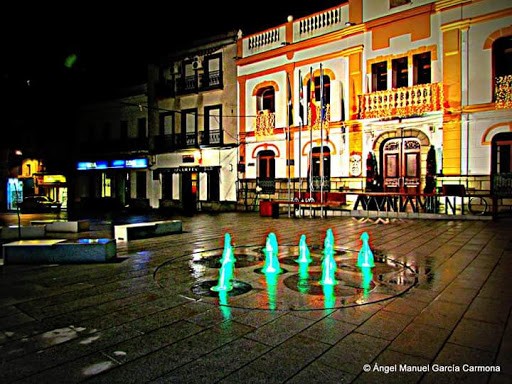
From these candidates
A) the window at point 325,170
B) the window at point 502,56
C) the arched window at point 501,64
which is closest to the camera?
the arched window at point 501,64

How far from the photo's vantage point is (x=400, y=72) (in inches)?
698

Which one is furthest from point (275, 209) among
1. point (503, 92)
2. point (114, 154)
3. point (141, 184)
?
point (114, 154)

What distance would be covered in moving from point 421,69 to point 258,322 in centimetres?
1721

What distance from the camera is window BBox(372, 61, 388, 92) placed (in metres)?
18.1

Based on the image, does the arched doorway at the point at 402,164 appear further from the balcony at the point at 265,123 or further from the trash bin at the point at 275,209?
the balcony at the point at 265,123

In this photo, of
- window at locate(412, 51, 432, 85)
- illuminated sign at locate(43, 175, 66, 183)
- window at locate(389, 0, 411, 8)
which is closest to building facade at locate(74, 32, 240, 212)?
illuminated sign at locate(43, 175, 66, 183)

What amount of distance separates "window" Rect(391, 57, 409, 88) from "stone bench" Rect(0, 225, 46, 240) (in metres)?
16.8

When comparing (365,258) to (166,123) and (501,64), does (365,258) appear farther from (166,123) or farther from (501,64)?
(166,123)

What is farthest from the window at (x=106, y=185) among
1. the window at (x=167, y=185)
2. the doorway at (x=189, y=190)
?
the doorway at (x=189, y=190)

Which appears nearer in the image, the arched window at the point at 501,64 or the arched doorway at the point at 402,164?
the arched window at the point at 501,64

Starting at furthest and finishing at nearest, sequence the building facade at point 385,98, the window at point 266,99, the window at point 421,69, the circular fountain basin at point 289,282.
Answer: the window at point 266,99
the window at point 421,69
the building facade at point 385,98
the circular fountain basin at point 289,282

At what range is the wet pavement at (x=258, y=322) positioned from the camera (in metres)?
2.93

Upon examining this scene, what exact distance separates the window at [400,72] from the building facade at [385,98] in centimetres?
5

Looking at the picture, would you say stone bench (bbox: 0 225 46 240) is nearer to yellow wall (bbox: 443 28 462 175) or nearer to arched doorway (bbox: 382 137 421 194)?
arched doorway (bbox: 382 137 421 194)
